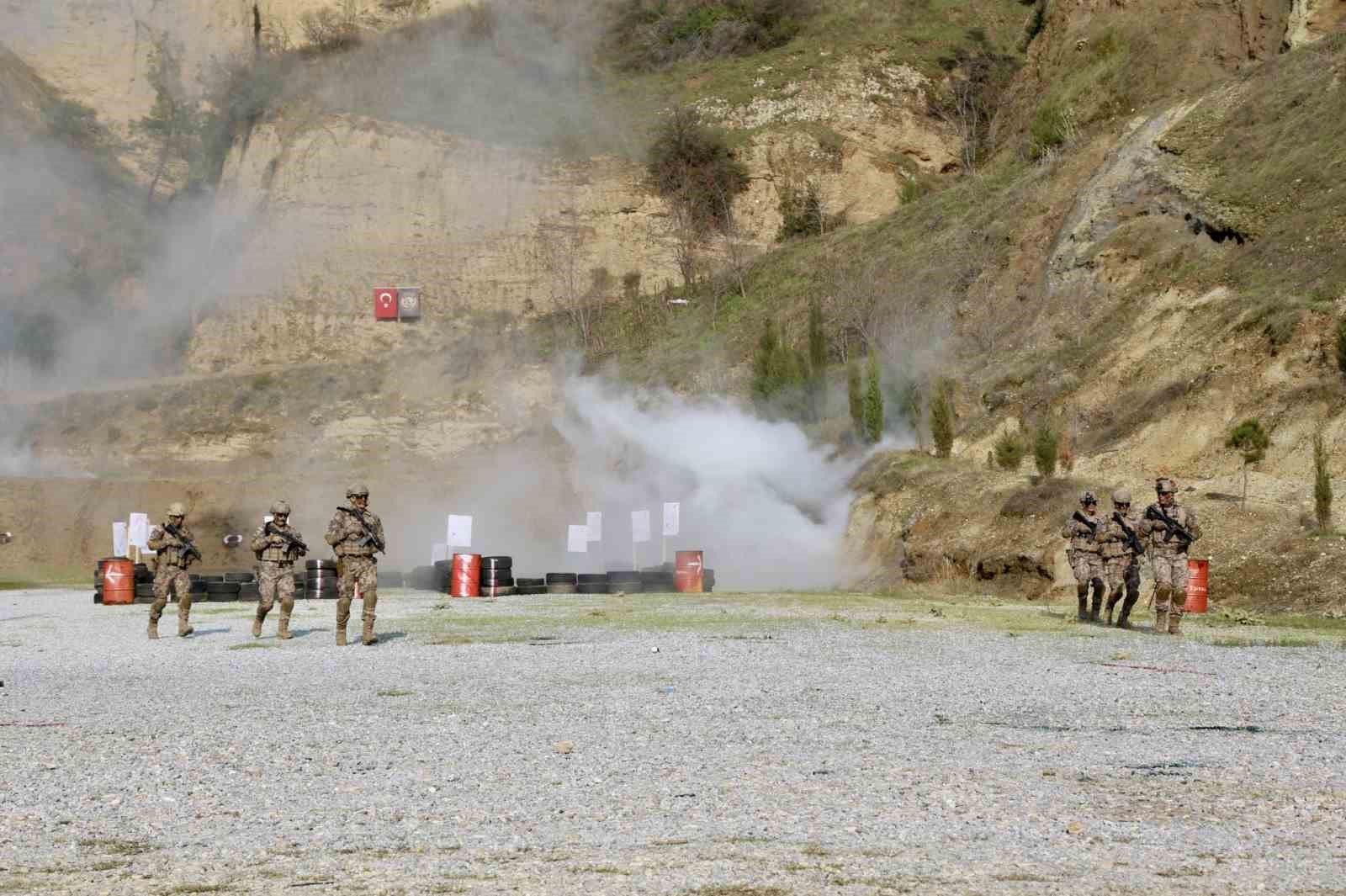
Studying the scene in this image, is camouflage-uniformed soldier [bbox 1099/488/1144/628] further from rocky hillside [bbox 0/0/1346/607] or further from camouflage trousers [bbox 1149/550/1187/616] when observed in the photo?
rocky hillside [bbox 0/0/1346/607]

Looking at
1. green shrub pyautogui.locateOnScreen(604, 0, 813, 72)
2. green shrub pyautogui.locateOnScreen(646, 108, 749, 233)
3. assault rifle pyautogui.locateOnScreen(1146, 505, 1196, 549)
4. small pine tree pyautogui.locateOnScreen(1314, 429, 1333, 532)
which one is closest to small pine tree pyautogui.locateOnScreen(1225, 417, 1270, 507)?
small pine tree pyautogui.locateOnScreen(1314, 429, 1333, 532)

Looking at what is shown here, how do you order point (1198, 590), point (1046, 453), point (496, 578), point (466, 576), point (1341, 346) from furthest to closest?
point (496, 578)
point (466, 576)
point (1046, 453)
point (1341, 346)
point (1198, 590)

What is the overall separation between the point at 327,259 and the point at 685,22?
93.5ft

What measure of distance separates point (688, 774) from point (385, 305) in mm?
65450

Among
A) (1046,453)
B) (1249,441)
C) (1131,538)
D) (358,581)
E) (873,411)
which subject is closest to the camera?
→ (358,581)

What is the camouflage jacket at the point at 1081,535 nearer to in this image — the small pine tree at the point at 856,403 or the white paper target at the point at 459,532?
the white paper target at the point at 459,532

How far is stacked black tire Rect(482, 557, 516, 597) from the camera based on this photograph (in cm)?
3541

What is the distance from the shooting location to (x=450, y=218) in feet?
252

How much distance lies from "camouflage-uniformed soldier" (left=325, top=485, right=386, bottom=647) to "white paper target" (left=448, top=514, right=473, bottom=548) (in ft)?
57.9

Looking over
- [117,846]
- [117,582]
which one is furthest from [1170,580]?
[117,582]

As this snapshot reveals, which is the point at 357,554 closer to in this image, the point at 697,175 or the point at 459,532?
the point at 459,532

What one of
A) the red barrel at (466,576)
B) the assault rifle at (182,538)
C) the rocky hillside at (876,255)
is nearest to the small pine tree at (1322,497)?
the rocky hillside at (876,255)

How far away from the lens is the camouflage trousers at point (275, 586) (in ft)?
74.4

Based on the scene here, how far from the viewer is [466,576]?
35031 mm
